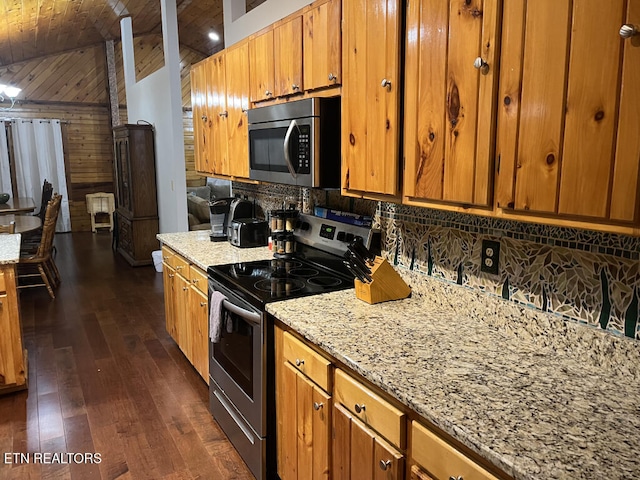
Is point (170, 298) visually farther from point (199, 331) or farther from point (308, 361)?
point (308, 361)

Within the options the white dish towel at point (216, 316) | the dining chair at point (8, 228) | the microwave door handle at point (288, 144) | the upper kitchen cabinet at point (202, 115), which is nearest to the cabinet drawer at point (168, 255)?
the upper kitchen cabinet at point (202, 115)

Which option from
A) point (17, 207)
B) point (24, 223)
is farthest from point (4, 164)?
point (24, 223)

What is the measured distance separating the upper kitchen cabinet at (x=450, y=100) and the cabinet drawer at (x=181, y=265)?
172 centimetres

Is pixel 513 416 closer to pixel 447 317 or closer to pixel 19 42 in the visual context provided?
pixel 447 317

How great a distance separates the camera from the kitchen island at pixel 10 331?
2.79 m

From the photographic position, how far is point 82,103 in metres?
8.94

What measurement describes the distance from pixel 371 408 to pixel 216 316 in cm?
112

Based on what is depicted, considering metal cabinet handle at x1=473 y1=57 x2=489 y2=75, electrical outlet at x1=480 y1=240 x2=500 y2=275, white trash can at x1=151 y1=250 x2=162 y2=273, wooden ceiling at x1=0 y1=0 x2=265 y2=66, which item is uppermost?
wooden ceiling at x1=0 y1=0 x2=265 y2=66

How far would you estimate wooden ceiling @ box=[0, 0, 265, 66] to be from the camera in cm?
561

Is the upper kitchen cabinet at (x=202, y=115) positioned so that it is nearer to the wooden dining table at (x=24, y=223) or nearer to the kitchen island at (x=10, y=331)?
the kitchen island at (x=10, y=331)

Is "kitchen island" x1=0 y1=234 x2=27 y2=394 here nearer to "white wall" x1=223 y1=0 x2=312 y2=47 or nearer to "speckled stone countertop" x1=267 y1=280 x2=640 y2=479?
"speckled stone countertop" x1=267 y1=280 x2=640 y2=479

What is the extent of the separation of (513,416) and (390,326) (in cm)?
61

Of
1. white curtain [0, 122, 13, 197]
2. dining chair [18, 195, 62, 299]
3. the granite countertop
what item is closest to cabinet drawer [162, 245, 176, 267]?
the granite countertop

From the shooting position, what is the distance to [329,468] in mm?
1624
